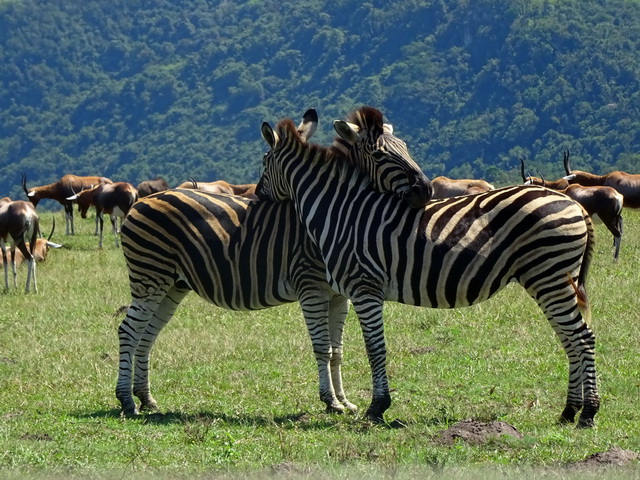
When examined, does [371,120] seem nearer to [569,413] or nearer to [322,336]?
[322,336]

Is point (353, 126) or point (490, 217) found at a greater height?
point (353, 126)

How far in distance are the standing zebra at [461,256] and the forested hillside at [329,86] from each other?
9486 cm

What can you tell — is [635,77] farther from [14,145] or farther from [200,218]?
[200,218]

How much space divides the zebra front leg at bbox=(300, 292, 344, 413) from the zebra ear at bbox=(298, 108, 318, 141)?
188 cm

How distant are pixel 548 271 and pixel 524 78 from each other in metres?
140

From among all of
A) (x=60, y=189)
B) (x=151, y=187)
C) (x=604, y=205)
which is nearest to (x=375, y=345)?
(x=604, y=205)

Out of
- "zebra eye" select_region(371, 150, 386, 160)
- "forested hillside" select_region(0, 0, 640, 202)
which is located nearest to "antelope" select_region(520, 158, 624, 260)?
"zebra eye" select_region(371, 150, 386, 160)

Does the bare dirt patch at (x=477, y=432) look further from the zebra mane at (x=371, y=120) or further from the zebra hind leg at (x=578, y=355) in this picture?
the zebra mane at (x=371, y=120)

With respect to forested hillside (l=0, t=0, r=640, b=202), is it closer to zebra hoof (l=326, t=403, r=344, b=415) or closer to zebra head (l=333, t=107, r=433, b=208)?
zebra head (l=333, t=107, r=433, b=208)

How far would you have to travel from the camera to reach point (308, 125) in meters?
11.5

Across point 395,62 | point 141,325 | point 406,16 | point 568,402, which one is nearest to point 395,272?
point 568,402

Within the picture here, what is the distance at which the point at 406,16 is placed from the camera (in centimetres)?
17562

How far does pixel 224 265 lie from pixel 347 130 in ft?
5.91

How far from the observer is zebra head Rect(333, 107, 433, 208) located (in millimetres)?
9930
